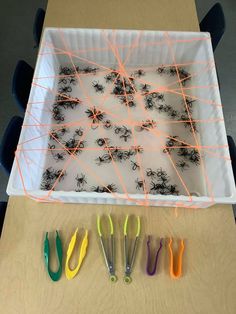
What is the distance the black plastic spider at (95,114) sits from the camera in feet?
4.93

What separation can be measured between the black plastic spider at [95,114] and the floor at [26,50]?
38.6 inches

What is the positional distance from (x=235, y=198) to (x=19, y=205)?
0.87 m

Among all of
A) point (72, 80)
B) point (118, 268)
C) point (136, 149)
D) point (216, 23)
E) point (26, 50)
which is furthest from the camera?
point (26, 50)

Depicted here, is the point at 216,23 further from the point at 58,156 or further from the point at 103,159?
the point at 58,156

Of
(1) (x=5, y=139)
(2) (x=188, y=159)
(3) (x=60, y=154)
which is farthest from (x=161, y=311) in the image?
(1) (x=5, y=139)

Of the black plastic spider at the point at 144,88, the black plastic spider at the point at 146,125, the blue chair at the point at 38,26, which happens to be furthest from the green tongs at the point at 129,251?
the blue chair at the point at 38,26

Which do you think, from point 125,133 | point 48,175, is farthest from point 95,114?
point 48,175

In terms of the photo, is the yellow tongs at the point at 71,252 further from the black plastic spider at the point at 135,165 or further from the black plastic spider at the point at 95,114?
the black plastic spider at the point at 95,114

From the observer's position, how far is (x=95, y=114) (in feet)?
4.95

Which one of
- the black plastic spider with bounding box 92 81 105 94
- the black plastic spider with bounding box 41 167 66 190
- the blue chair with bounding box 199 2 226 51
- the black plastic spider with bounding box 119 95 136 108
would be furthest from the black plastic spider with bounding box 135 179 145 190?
the blue chair with bounding box 199 2 226 51

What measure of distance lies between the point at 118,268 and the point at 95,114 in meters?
0.78

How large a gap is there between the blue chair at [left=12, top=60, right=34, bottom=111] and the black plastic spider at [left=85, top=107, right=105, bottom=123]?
1.20 ft

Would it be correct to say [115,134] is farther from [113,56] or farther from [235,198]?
[235,198]

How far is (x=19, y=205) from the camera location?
1.21m
